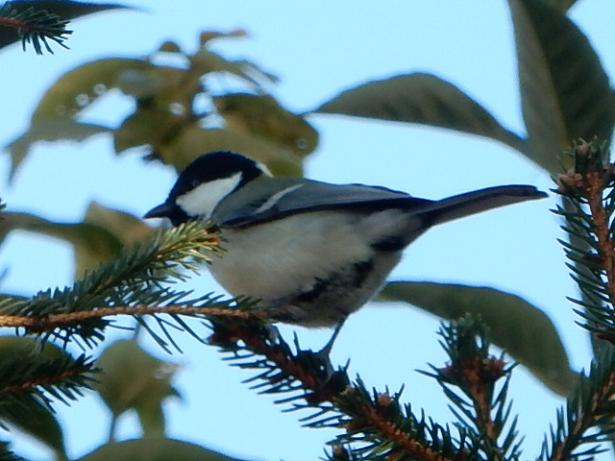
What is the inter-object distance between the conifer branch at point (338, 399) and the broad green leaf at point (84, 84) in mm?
883

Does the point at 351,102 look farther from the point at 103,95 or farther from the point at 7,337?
the point at 7,337

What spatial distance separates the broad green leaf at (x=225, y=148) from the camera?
84.8 inches

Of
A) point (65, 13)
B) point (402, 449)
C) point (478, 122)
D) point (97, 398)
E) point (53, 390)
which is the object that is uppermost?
point (65, 13)

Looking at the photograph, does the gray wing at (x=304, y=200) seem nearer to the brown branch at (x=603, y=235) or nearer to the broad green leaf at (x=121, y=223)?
the broad green leaf at (x=121, y=223)

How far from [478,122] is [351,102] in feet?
0.69

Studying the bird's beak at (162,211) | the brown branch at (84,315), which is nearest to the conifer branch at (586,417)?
the brown branch at (84,315)

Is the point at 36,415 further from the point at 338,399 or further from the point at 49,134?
the point at 49,134

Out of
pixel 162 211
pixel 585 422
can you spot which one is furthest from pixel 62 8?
pixel 162 211

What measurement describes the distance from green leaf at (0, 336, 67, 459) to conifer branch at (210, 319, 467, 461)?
0.71 ft

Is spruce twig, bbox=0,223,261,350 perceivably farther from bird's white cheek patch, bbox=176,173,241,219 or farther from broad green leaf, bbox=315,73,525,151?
bird's white cheek patch, bbox=176,173,241,219

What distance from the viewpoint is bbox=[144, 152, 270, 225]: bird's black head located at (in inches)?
120

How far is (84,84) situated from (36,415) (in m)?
0.90

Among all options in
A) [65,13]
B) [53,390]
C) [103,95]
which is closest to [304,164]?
[103,95]

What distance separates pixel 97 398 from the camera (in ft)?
5.86
